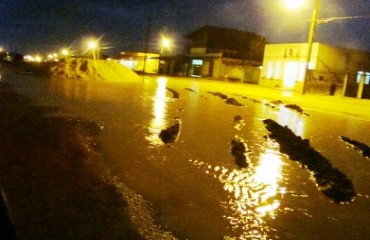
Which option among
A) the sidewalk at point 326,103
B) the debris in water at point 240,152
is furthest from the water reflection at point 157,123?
the sidewalk at point 326,103

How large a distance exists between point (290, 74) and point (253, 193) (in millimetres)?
37696

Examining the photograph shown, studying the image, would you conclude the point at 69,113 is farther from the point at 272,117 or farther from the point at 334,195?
the point at 334,195

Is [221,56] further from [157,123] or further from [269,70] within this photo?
[157,123]

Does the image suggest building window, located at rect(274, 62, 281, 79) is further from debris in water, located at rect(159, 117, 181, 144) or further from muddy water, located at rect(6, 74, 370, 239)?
debris in water, located at rect(159, 117, 181, 144)

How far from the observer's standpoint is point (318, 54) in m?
37.3

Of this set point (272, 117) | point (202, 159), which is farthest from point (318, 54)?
point (202, 159)

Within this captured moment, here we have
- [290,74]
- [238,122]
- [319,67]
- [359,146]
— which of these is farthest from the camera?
[290,74]

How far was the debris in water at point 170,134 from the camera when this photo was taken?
8.52 m

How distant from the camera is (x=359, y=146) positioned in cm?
968

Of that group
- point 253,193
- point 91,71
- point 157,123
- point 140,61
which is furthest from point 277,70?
point 253,193

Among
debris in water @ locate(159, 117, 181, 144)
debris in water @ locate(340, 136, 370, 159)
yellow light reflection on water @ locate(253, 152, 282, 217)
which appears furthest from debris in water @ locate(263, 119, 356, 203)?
debris in water @ locate(159, 117, 181, 144)

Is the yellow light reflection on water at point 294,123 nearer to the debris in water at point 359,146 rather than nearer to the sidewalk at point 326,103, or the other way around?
the debris in water at point 359,146

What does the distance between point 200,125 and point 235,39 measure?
181ft

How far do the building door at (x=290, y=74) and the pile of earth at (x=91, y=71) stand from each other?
15990mm
